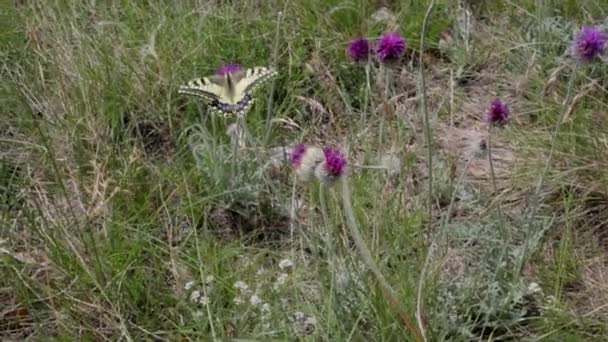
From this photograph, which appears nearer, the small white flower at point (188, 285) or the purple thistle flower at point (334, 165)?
the purple thistle flower at point (334, 165)

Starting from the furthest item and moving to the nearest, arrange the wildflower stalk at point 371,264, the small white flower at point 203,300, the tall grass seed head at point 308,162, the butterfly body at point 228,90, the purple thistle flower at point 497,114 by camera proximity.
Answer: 1. the butterfly body at point 228,90
2. the purple thistle flower at point 497,114
3. the small white flower at point 203,300
4. the tall grass seed head at point 308,162
5. the wildflower stalk at point 371,264

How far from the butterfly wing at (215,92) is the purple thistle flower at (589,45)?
754 millimetres

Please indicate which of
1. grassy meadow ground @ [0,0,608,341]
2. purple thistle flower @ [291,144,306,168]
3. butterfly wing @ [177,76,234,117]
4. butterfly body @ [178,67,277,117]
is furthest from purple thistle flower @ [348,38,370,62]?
purple thistle flower @ [291,144,306,168]

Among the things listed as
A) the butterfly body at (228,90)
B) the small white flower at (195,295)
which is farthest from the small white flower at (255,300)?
the butterfly body at (228,90)

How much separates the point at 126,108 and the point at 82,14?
1.55ft

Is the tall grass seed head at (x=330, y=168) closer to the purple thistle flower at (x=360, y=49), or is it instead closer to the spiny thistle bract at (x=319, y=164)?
the spiny thistle bract at (x=319, y=164)

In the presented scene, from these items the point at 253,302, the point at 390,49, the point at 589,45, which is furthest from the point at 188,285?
the point at 589,45

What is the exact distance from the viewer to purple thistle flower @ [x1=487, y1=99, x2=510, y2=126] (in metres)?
1.99

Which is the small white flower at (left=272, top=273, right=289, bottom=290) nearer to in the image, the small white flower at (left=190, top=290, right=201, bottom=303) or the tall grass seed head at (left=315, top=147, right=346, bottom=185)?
the small white flower at (left=190, top=290, right=201, bottom=303)

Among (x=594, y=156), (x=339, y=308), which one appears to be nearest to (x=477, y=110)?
(x=594, y=156)

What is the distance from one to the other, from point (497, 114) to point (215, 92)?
644mm

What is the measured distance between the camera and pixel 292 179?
251 cm

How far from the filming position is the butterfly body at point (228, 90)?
217 centimetres

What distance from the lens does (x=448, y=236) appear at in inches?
86.8
